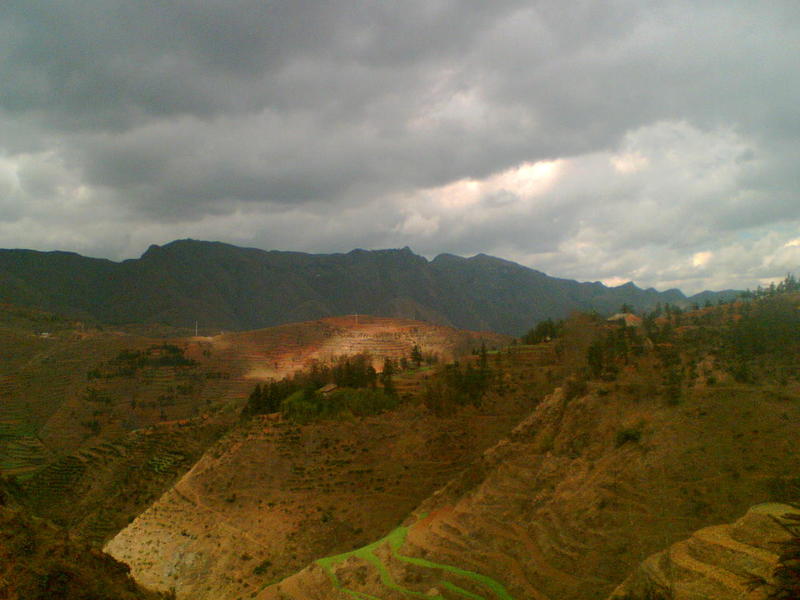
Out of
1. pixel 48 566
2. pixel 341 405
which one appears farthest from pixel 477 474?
pixel 341 405

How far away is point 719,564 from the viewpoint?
694cm

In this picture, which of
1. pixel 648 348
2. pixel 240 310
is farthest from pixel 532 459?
pixel 240 310

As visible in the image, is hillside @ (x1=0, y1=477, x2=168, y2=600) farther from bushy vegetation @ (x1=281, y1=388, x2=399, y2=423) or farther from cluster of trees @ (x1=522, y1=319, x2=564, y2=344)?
cluster of trees @ (x1=522, y1=319, x2=564, y2=344)

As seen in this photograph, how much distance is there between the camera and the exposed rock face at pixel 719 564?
642cm

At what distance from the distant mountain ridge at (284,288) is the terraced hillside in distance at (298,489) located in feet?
330

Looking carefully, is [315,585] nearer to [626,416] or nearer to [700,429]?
[626,416]

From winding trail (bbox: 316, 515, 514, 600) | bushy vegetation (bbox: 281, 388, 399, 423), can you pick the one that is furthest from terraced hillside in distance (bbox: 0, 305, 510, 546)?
winding trail (bbox: 316, 515, 514, 600)

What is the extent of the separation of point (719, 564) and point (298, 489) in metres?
20.7

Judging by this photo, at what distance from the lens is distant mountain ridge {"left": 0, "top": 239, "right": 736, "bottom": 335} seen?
445 ft

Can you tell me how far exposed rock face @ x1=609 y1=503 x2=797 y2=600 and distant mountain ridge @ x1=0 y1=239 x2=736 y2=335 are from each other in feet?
386

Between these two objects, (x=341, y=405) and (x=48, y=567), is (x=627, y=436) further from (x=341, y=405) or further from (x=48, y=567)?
(x=341, y=405)

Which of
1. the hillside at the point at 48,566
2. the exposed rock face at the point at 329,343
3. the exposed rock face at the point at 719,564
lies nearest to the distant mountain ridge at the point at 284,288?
the exposed rock face at the point at 329,343

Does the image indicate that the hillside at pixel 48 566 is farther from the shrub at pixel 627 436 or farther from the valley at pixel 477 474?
the shrub at pixel 627 436

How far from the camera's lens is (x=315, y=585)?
1512cm
